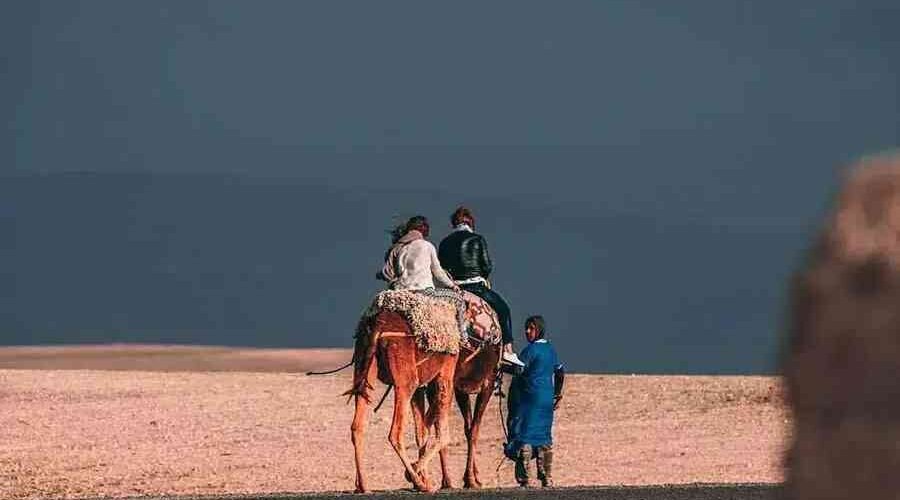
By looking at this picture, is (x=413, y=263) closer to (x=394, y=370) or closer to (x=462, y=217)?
(x=394, y=370)

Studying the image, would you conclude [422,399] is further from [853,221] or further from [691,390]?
[691,390]

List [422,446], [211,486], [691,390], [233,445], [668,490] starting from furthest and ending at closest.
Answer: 1. [691,390]
2. [233,445]
3. [211,486]
4. [422,446]
5. [668,490]

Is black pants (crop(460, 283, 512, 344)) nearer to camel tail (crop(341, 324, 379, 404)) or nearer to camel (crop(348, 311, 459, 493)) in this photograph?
camel (crop(348, 311, 459, 493))

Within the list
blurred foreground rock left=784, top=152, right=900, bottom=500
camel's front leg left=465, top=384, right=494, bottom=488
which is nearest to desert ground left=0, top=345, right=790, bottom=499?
camel's front leg left=465, top=384, right=494, bottom=488

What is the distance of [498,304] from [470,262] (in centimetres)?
48

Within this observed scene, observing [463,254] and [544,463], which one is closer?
[463,254]

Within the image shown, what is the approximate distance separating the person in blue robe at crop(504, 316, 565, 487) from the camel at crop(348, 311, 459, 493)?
0.76 m

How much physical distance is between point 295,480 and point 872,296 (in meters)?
17.6

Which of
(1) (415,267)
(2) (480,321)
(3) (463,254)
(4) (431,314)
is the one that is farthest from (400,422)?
(3) (463,254)

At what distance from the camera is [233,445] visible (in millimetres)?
23234

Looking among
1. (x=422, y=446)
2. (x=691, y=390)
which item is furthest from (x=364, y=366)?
(x=691, y=390)

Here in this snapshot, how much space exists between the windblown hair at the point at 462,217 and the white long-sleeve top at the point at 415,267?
3.36ft

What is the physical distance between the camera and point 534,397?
14.3m

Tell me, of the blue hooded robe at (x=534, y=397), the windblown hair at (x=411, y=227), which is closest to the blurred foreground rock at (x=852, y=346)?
the windblown hair at (x=411, y=227)
